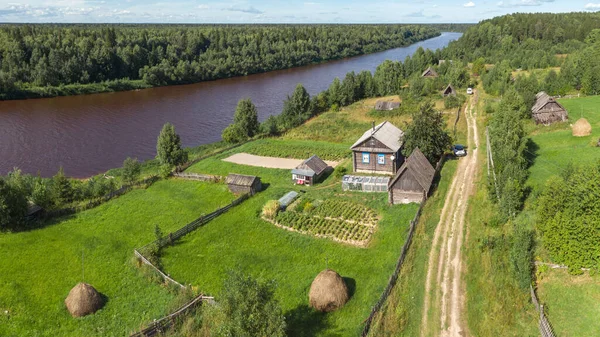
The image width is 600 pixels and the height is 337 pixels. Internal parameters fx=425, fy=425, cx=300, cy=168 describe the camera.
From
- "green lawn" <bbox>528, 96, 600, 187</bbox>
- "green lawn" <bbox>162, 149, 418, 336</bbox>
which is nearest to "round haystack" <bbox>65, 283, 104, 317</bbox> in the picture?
"green lawn" <bbox>162, 149, 418, 336</bbox>

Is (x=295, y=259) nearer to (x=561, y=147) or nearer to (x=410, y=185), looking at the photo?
(x=410, y=185)

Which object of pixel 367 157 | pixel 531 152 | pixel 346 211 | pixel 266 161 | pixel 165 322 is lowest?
pixel 165 322

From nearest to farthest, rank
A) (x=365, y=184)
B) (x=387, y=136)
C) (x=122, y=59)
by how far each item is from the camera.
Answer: (x=365, y=184) < (x=387, y=136) < (x=122, y=59)

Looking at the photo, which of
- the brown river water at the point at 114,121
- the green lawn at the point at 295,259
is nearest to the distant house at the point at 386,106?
the brown river water at the point at 114,121

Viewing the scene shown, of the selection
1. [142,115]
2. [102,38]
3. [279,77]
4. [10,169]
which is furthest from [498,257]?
[102,38]

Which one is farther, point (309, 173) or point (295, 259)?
point (309, 173)

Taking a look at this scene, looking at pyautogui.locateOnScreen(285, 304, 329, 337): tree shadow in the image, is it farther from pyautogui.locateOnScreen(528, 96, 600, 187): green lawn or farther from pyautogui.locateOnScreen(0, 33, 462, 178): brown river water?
pyautogui.locateOnScreen(0, 33, 462, 178): brown river water

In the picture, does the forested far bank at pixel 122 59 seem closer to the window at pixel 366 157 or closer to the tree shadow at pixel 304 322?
the window at pixel 366 157

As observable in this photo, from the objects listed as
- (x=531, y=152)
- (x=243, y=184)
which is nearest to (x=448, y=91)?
(x=531, y=152)
